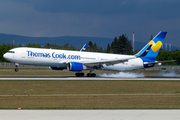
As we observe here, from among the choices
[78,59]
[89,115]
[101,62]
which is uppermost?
[78,59]

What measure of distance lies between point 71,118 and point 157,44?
129 feet

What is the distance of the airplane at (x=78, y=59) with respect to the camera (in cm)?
4072

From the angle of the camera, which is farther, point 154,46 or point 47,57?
point 154,46

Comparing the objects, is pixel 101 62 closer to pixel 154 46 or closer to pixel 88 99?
pixel 154 46

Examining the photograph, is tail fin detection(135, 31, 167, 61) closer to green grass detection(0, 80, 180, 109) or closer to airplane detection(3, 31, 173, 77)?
airplane detection(3, 31, 173, 77)

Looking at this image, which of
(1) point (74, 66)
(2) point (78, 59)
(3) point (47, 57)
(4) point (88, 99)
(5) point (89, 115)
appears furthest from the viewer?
(2) point (78, 59)

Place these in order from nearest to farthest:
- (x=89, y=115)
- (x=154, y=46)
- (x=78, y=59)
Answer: (x=89, y=115) → (x=78, y=59) → (x=154, y=46)

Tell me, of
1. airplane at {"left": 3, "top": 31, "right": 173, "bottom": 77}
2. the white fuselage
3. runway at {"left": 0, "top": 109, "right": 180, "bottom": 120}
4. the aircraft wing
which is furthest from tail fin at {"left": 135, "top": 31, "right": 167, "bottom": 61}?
runway at {"left": 0, "top": 109, "right": 180, "bottom": 120}

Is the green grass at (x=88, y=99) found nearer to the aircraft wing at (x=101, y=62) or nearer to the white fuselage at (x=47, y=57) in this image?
the white fuselage at (x=47, y=57)

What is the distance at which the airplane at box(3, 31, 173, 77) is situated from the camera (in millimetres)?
40719

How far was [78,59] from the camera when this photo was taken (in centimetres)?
4372

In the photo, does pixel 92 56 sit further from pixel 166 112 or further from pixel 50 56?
pixel 166 112

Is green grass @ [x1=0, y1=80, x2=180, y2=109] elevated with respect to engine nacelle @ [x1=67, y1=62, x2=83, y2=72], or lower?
lower

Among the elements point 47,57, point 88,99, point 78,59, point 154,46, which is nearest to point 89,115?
point 88,99
